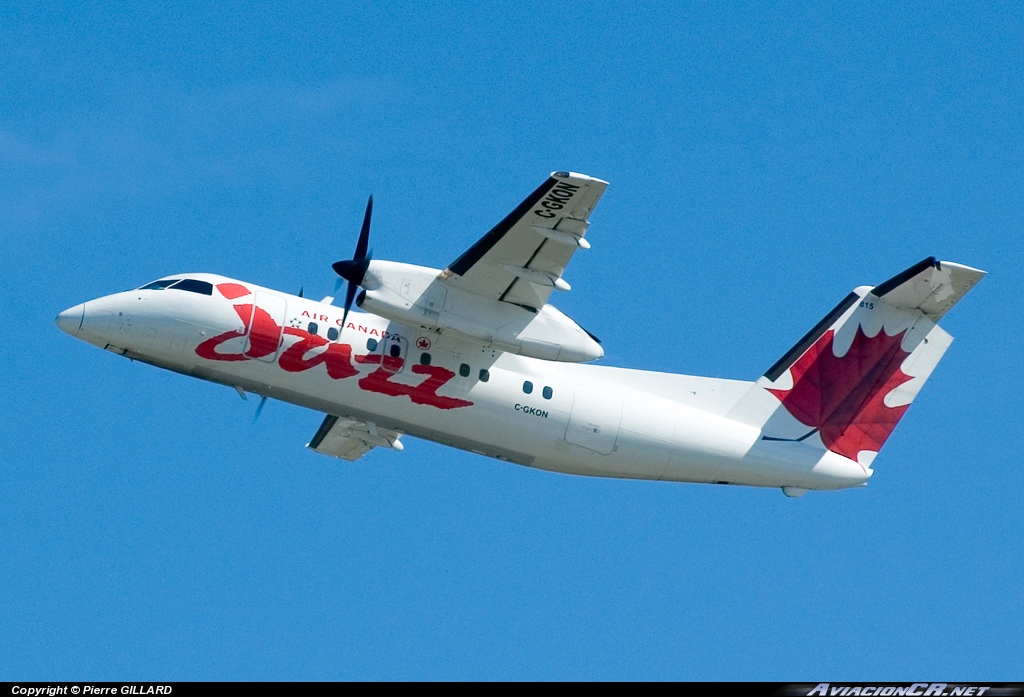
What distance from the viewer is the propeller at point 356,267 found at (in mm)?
18250

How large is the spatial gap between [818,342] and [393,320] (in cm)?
707

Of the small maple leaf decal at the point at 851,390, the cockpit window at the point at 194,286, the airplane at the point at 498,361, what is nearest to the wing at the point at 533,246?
the airplane at the point at 498,361

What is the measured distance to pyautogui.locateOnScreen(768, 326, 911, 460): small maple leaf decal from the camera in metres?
21.0

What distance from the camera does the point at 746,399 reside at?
20812 mm

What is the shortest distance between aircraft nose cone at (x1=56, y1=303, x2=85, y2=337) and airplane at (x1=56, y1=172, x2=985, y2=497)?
26mm

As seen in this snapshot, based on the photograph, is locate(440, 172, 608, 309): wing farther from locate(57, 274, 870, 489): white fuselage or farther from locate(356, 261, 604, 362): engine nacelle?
locate(57, 274, 870, 489): white fuselage

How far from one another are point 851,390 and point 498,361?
5.86 m

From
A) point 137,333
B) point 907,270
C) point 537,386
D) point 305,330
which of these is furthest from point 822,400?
point 137,333

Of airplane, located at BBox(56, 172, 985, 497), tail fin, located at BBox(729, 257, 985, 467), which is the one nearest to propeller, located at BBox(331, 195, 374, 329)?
airplane, located at BBox(56, 172, 985, 497)

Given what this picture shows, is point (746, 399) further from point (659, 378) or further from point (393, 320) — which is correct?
point (393, 320)

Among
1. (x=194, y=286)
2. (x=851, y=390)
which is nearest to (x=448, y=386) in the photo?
(x=194, y=286)

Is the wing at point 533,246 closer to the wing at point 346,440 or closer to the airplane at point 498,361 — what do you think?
the airplane at point 498,361

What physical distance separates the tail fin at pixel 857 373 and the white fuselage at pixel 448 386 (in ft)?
1.78
